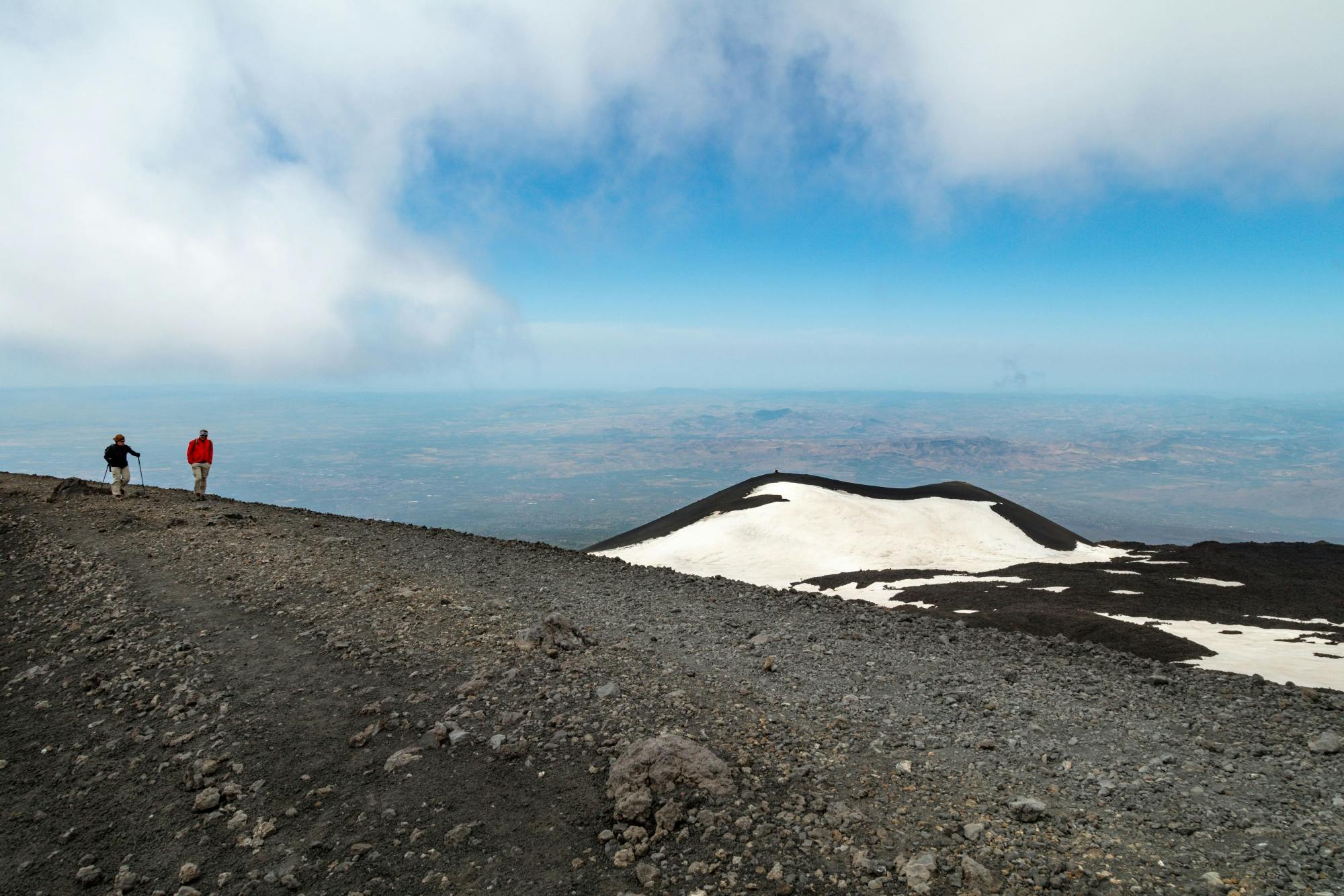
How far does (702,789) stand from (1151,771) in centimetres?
454

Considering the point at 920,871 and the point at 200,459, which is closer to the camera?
the point at 920,871

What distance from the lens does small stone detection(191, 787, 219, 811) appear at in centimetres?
573

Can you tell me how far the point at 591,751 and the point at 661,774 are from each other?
0.95 meters

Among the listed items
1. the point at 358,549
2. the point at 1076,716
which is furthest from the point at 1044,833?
the point at 358,549

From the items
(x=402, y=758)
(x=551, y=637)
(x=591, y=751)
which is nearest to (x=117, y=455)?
(x=551, y=637)

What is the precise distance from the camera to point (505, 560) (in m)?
15.0

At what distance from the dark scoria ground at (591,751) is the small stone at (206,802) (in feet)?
0.07

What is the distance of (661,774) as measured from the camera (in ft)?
19.2

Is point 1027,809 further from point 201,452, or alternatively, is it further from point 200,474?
point 201,452

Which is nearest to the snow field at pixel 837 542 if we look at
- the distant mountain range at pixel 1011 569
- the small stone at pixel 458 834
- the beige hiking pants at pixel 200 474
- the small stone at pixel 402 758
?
the distant mountain range at pixel 1011 569

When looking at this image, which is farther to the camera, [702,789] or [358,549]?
[358,549]

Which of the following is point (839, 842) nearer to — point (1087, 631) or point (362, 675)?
point (362, 675)

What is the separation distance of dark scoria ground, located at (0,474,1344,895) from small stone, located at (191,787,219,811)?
0.02m

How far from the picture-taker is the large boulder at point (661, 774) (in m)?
5.66
